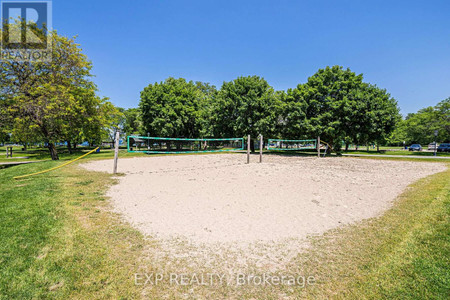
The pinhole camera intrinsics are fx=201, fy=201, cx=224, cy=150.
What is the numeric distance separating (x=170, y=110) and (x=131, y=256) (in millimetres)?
27171

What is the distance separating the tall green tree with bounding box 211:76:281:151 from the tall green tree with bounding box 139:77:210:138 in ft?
13.1

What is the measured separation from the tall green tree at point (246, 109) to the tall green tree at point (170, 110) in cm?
400

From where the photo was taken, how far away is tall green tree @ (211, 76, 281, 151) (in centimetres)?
2377

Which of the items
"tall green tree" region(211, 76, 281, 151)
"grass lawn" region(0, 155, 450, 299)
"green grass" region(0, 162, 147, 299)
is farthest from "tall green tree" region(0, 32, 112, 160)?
"tall green tree" region(211, 76, 281, 151)

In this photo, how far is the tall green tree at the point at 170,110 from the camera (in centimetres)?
2841

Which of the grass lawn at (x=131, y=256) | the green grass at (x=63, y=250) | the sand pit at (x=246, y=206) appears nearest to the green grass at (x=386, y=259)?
the grass lawn at (x=131, y=256)

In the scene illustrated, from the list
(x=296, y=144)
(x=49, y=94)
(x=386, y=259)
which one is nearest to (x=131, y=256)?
(x=386, y=259)

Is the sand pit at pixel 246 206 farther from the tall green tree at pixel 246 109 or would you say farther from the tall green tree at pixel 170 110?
the tall green tree at pixel 170 110

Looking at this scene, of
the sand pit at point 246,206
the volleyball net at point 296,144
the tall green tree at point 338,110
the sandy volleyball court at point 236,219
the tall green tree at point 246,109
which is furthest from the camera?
the tall green tree at point 246,109

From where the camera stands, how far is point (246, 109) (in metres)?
23.9

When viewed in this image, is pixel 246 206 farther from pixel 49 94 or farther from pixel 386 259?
pixel 49 94

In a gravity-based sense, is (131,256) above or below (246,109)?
below

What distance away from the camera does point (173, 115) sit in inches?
1128

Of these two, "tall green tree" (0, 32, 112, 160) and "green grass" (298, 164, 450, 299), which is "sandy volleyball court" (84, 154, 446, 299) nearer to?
"green grass" (298, 164, 450, 299)
